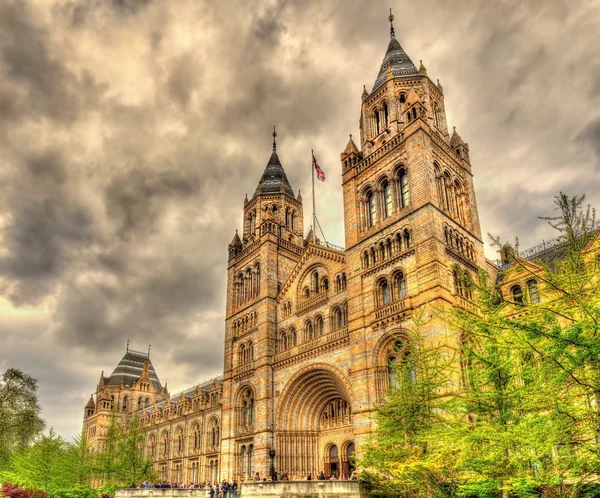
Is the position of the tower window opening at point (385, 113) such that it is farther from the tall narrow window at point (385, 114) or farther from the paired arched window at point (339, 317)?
the paired arched window at point (339, 317)

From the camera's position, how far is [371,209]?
35.3 metres

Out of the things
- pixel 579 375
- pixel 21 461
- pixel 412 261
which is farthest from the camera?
pixel 21 461

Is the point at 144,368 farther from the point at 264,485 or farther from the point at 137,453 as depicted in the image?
the point at 264,485

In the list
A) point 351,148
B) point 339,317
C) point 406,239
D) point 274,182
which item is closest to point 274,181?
point 274,182

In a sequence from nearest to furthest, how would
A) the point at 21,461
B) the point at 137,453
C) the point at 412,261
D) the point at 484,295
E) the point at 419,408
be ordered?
the point at 484,295 → the point at 419,408 → the point at 412,261 → the point at 21,461 → the point at 137,453

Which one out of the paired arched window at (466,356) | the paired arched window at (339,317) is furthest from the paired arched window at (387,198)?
the paired arched window at (466,356)

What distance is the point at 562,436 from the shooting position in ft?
33.3

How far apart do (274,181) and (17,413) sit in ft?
118

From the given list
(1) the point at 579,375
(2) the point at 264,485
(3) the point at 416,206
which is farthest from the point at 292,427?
(1) the point at 579,375

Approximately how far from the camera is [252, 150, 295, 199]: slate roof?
48625mm

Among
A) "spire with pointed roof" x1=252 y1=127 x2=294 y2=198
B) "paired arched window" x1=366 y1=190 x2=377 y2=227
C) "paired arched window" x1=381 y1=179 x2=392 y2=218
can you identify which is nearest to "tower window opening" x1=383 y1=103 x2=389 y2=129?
"paired arched window" x1=381 y1=179 x2=392 y2=218

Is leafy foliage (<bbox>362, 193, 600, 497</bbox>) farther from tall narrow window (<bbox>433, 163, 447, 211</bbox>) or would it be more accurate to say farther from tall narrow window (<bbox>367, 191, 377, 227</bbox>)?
tall narrow window (<bbox>367, 191, 377, 227</bbox>)

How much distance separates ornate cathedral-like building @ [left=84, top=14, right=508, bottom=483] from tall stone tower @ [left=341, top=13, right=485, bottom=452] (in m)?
0.09

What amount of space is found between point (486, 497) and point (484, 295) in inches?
390
